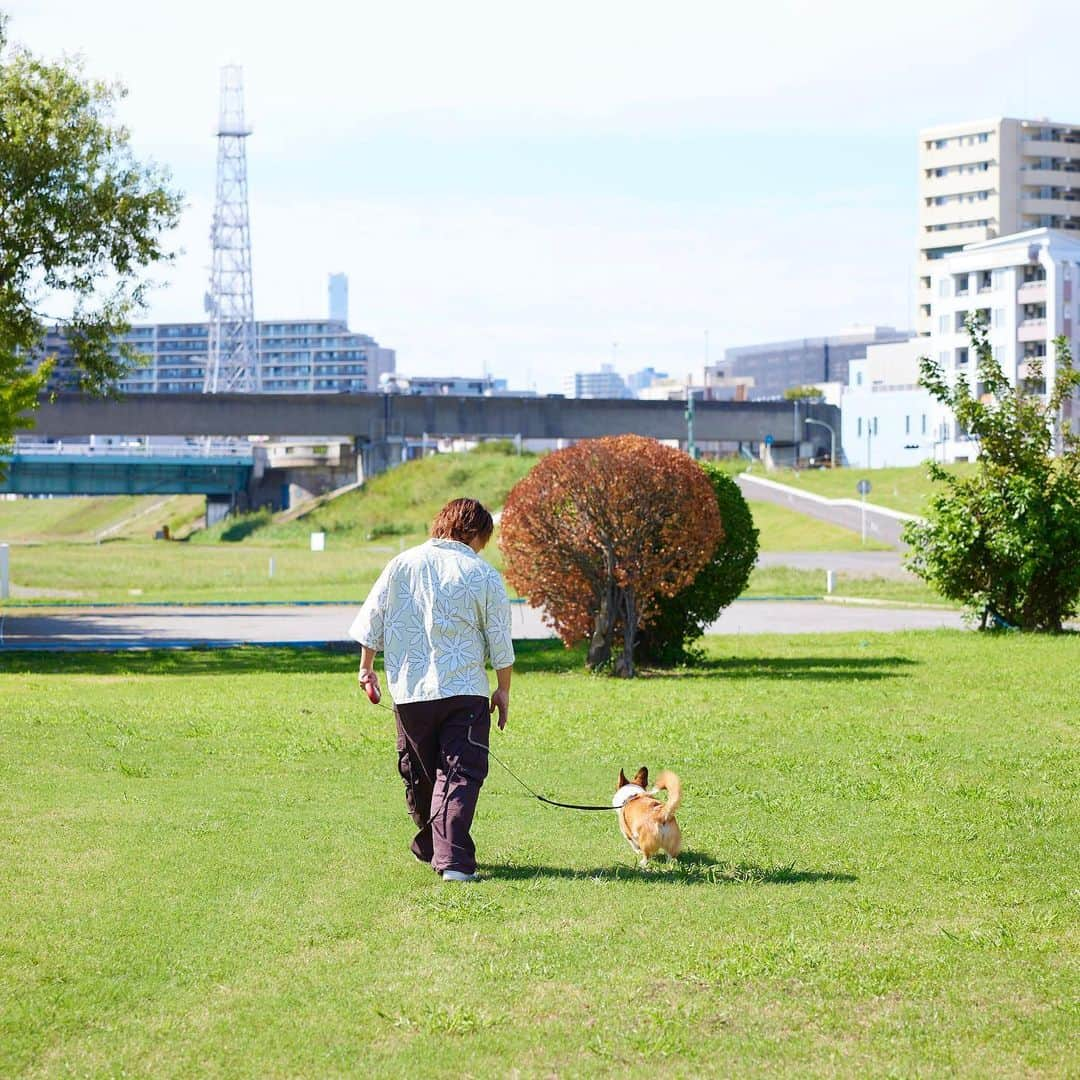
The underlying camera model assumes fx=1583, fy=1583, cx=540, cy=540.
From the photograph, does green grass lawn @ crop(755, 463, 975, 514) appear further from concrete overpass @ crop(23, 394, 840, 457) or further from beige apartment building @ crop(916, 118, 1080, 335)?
beige apartment building @ crop(916, 118, 1080, 335)

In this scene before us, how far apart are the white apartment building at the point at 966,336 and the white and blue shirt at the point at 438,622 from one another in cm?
8071

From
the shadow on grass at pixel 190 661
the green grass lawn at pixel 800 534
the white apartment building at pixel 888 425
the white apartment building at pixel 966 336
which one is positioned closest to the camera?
the shadow on grass at pixel 190 661

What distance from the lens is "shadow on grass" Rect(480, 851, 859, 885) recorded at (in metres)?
7.18

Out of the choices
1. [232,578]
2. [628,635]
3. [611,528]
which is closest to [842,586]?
[232,578]

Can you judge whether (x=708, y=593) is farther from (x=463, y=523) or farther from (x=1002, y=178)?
(x=1002, y=178)

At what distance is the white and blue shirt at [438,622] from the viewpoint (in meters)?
7.42

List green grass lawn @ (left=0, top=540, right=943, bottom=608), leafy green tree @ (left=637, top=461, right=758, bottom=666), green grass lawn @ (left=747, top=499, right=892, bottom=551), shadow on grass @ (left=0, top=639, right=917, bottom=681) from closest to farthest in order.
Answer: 1. shadow on grass @ (left=0, top=639, right=917, bottom=681)
2. leafy green tree @ (left=637, top=461, right=758, bottom=666)
3. green grass lawn @ (left=0, top=540, right=943, bottom=608)
4. green grass lawn @ (left=747, top=499, right=892, bottom=551)

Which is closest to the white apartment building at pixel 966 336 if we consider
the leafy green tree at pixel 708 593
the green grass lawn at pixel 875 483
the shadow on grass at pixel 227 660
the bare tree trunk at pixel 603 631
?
the green grass lawn at pixel 875 483

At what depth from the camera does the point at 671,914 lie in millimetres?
6520

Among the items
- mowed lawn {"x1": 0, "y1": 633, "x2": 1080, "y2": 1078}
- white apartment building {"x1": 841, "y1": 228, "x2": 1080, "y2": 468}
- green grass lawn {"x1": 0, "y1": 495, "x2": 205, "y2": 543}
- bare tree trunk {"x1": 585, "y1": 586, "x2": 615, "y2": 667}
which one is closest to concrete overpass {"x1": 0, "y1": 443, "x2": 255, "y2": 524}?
green grass lawn {"x1": 0, "y1": 495, "x2": 205, "y2": 543}

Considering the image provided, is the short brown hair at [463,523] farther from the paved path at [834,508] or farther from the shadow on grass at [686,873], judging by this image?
the paved path at [834,508]

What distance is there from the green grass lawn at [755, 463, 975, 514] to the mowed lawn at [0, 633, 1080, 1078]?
62.5 m

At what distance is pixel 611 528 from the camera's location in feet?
55.5

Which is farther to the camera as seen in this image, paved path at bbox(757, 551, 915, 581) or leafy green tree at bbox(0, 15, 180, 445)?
paved path at bbox(757, 551, 915, 581)
